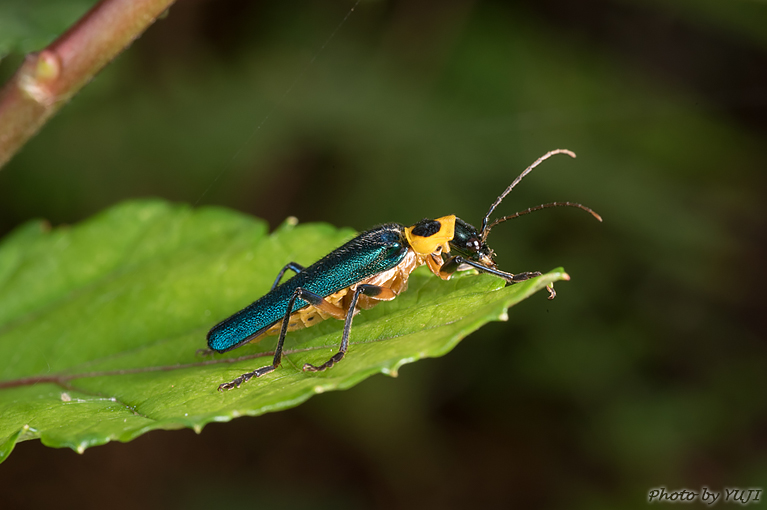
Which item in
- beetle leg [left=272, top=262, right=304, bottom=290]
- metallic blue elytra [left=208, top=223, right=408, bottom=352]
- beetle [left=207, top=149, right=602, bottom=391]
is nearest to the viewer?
beetle [left=207, top=149, right=602, bottom=391]

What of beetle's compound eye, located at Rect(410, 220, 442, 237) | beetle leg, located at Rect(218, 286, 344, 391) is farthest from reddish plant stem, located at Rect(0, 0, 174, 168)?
beetle's compound eye, located at Rect(410, 220, 442, 237)

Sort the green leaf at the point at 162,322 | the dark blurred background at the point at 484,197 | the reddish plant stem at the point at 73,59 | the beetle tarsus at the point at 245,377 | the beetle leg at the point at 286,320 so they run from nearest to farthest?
the green leaf at the point at 162,322 → the reddish plant stem at the point at 73,59 → the beetle tarsus at the point at 245,377 → the beetle leg at the point at 286,320 → the dark blurred background at the point at 484,197

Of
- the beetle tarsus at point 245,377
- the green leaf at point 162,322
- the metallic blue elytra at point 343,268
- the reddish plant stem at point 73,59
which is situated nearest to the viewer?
the green leaf at point 162,322

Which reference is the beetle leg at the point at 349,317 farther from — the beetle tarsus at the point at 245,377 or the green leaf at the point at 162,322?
the beetle tarsus at the point at 245,377

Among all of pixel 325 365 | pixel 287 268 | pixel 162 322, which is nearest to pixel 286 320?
pixel 287 268

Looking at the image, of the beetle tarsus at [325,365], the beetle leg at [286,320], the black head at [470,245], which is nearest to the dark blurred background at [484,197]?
the black head at [470,245]

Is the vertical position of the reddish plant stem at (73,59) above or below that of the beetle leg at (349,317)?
above

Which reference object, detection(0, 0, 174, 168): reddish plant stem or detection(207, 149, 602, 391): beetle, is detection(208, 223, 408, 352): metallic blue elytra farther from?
detection(0, 0, 174, 168): reddish plant stem

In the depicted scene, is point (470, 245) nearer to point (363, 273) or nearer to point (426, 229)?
point (426, 229)
